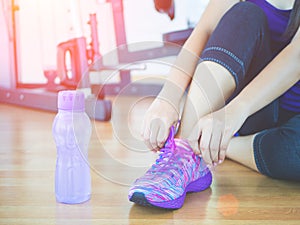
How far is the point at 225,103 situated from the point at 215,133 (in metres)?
0.19

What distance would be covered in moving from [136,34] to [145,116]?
2093mm

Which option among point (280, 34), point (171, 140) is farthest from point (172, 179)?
point (280, 34)

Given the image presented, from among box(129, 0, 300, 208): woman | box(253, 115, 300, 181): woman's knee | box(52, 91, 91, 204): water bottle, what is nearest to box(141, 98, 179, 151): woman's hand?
box(129, 0, 300, 208): woman

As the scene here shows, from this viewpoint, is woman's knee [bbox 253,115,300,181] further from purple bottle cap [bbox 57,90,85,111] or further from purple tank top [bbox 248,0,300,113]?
purple bottle cap [bbox 57,90,85,111]

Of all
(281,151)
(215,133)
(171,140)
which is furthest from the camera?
(281,151)

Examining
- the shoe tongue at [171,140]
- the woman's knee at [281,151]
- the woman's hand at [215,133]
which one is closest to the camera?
the woman's hand at [215,133]

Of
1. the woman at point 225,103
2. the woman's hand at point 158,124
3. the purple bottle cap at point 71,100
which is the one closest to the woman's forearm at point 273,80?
the woman at point 225,103

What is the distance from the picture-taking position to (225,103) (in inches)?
38.7

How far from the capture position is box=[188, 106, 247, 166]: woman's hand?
808mm

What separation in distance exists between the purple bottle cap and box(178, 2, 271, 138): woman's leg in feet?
0.72

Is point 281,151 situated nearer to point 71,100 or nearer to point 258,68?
point 258,68

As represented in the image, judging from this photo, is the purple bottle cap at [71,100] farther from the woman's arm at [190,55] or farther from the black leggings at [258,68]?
the black leggings at [258,68]

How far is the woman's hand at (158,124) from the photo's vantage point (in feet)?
2.94

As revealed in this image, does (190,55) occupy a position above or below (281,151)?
above
